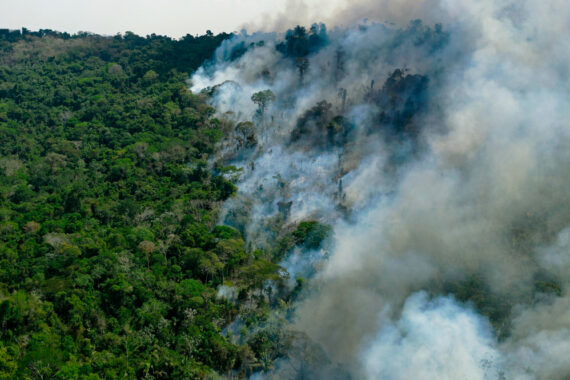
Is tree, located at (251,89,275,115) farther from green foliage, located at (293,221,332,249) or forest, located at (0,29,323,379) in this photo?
green foliage, located at (293,221,332,249)

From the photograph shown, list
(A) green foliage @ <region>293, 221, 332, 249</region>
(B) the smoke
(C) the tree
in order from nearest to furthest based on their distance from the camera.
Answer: (B) the smoke
(A) green foliage @ <region>293, 221, 332, 249</region>
(C) the tree

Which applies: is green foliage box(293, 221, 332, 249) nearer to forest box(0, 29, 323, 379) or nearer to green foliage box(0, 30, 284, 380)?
forest box(0, 29, 323, 379)

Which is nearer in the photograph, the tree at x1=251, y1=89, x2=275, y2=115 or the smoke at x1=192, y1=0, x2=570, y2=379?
the smoke at x1=192, y1=0, x2=570, y2=379

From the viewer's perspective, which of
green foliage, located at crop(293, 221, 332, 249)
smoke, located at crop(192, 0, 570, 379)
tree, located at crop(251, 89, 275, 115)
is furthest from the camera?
tree, located at crop(251, 89, 275, 115)

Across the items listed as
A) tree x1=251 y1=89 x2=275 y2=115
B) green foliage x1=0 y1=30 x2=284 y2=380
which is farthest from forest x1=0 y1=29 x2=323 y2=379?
tree x1=251 y1=89 x2=275 y2=115

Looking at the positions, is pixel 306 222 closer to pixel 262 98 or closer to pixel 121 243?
pixel 121 243

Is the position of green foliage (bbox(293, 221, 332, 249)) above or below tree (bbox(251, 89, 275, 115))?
below

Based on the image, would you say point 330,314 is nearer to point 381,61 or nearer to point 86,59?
point 381,61

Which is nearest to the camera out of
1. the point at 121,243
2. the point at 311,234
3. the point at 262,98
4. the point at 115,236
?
the point at 121,243

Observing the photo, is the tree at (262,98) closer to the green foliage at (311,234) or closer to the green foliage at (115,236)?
the green foliage at (115,236)

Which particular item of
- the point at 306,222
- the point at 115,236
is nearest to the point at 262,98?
the point at 306,222
